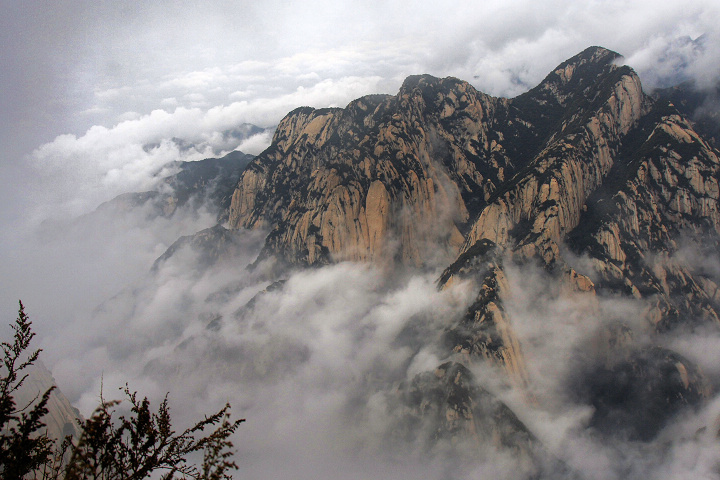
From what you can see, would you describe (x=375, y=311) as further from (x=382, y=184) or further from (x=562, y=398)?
(x=562, y=398)

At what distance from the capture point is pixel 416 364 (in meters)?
145

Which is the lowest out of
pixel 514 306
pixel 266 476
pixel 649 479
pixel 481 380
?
pixel 649 479

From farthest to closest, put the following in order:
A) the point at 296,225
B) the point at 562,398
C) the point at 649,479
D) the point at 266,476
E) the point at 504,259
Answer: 1. the point at 296,225
2. the point at 266,476
3. the point at 504,259
4. the point at 562,398
5. the point at 649,479

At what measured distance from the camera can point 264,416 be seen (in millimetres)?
184250

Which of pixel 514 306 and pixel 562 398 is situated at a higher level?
pixel 514 306

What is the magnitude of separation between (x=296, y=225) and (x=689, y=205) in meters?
165

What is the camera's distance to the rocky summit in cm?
12775

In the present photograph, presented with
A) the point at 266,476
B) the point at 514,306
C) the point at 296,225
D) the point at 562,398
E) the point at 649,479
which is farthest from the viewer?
the point at 296,225

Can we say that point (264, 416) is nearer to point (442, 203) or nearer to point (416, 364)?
point (416, 364)

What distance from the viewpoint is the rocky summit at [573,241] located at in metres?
128

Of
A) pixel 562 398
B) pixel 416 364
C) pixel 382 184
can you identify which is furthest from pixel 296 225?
pixel 562 398

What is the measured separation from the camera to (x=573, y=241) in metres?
155

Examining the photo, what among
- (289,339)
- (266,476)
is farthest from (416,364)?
(266,476)

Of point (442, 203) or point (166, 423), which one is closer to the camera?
point (166, 423)
